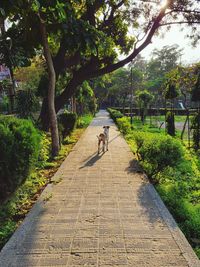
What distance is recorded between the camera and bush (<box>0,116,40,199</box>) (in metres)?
4.27

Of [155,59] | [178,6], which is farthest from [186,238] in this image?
[155,59]

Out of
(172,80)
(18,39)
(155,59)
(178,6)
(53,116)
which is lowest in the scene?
(53,116)

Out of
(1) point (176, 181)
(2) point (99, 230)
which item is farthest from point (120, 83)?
(2) point (99, 230)

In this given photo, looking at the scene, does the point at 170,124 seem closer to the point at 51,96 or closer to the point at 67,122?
the point at 67,122

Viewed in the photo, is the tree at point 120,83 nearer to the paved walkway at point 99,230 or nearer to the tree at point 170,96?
the tree at point 170,96

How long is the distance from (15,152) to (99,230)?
1623 millimetres

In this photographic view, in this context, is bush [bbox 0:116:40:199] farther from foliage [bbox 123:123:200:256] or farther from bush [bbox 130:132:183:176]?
bush [bbox 130:132:183:176]

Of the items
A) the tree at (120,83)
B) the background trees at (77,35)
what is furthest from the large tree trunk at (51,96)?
the tree at (120,83)

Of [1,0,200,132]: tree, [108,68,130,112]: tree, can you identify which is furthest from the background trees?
[108,68,130,112]: tree

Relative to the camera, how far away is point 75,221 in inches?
175

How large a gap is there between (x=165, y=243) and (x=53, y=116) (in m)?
6.85

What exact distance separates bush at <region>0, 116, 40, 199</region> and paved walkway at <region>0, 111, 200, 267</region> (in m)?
0.62

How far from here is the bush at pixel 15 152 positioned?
14.0 feet

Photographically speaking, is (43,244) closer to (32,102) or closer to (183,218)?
(183,218)
